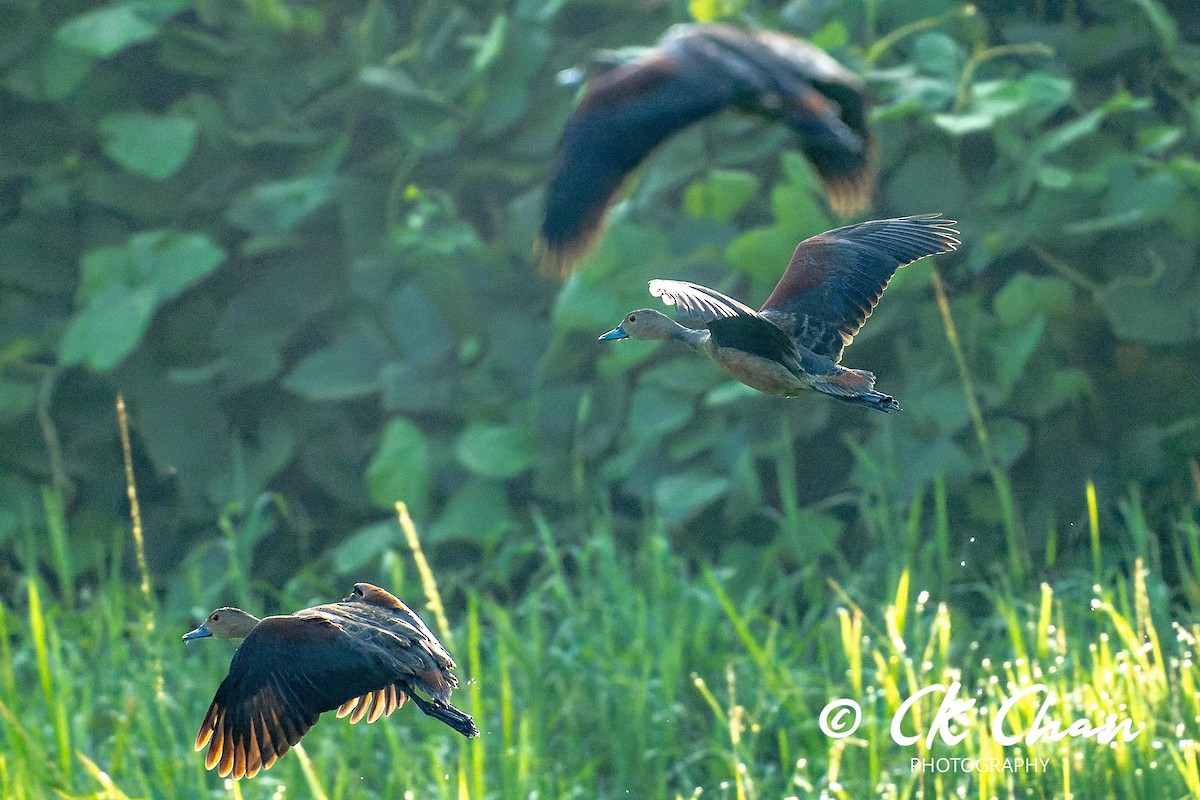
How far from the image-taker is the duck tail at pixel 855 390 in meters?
A: 0.75

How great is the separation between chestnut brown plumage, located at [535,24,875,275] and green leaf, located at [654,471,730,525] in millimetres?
1173

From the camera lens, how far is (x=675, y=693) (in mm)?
1988

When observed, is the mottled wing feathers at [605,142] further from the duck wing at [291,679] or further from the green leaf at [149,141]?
the green leaf at [149,141]

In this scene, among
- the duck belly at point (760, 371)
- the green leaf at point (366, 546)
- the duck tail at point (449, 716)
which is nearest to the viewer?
the duck tail at point (449, 716)

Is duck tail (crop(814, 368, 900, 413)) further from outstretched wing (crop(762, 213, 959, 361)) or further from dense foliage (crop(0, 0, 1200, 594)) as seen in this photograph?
dense foliage (crop(0, 0, 1200, 594))

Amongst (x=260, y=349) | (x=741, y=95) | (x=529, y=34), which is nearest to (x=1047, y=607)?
(x=741, y=95)

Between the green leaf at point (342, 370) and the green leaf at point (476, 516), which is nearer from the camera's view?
the green leaf at point (476, 516)

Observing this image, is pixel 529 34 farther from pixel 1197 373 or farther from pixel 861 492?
pixel 1197 373

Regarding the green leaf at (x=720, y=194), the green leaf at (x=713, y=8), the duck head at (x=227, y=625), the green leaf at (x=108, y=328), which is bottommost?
the green leaf at (x=108, y=328)

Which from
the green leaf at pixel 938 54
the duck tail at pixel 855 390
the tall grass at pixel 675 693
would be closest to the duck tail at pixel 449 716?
the duck tail at pixel 855 390

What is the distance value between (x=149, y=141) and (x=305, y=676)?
79.2 inches

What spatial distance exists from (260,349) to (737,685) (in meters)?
1.18

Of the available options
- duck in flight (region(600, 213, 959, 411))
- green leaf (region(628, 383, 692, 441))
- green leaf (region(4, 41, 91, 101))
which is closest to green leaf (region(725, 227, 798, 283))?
green leaf (region(628, 383, 692, 441))

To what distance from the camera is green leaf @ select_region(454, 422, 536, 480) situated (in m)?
2.38
